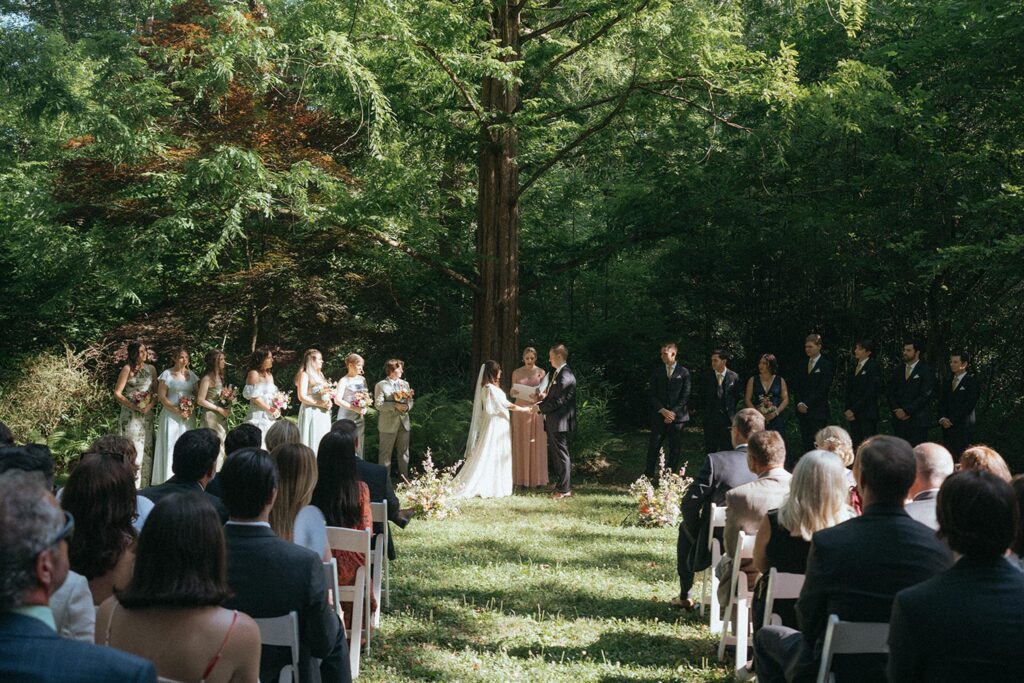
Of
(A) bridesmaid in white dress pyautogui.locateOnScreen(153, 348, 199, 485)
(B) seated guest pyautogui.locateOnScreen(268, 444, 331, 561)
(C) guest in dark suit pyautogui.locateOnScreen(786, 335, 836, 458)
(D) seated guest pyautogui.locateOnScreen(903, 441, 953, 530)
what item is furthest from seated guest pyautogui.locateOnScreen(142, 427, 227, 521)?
(C) guest in dark suit pyautogui.locateOnScreen(786, 335, 836, 458)

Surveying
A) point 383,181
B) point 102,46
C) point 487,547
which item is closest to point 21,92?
point 102,46

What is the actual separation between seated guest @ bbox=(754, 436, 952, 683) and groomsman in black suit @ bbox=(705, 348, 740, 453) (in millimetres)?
9389

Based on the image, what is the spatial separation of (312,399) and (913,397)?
8032 mm

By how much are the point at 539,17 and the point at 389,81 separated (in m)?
2.92

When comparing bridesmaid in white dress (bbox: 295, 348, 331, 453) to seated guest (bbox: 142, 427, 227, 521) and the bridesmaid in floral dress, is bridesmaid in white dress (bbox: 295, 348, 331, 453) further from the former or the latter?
seated guest (bbox: 142, 427, 227, 521)

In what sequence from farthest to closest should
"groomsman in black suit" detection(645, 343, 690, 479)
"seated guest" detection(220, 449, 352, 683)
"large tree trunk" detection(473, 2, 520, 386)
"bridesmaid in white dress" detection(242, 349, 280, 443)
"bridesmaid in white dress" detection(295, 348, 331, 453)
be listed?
"large tree trunk" detection(473, 2, 520, 386) < "groomsman in black suit" detection(645, 343, 690, 479) < "bridesmaid in white dress" detection(295, 348, 331, 453) < "bridesmaid in white dress" detection(242, 349, 280, 443) < "seated guest" detection(220, 449, 352, 683)

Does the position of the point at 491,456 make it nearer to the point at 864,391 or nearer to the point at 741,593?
the point at 864,391

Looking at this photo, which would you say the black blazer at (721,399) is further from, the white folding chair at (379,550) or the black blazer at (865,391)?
the white folding chair at (379,550)

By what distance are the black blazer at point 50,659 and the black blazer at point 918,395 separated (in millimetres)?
12623

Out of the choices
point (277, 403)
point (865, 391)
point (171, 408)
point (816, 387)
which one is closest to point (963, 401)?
point (865, 391)

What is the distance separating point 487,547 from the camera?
947 centimetres

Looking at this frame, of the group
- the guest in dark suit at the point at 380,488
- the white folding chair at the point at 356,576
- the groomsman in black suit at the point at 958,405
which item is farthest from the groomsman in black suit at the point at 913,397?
the white folding chair at the point at 356,576

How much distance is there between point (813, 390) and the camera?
A: 1341cm

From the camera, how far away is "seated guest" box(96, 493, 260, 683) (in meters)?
2.65
